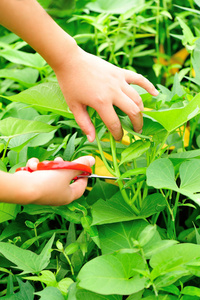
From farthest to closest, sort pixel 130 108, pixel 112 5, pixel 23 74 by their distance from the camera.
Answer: pixel 112 5 → pixel 23 74 → pixel 130 108

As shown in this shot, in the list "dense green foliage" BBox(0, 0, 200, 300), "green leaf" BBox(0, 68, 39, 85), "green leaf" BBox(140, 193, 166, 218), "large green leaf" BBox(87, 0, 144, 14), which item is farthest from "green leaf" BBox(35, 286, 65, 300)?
"large green leaf" BBox(87, 0, 144, 14)

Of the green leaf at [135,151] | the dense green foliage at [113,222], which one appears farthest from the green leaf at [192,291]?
the green leaf at [135,151]

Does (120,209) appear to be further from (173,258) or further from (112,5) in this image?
(112,5)

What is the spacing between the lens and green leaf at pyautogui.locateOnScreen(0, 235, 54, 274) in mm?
718

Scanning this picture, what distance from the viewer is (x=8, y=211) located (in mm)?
845

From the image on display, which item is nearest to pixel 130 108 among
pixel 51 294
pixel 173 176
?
pixel 173 176

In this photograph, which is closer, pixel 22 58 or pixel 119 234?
pixel 119 234

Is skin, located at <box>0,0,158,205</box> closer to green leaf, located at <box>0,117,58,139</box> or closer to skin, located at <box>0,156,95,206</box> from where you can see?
skin, located at <box>0,156,95,206</box>

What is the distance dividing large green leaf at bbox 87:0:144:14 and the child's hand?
1003 millimetres

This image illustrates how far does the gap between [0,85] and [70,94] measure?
76cm

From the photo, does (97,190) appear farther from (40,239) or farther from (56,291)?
(56,291)

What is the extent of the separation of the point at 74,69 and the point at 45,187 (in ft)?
0.73

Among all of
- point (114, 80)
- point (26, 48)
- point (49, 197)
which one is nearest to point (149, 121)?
point (114, 80)

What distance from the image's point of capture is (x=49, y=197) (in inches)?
26.0
